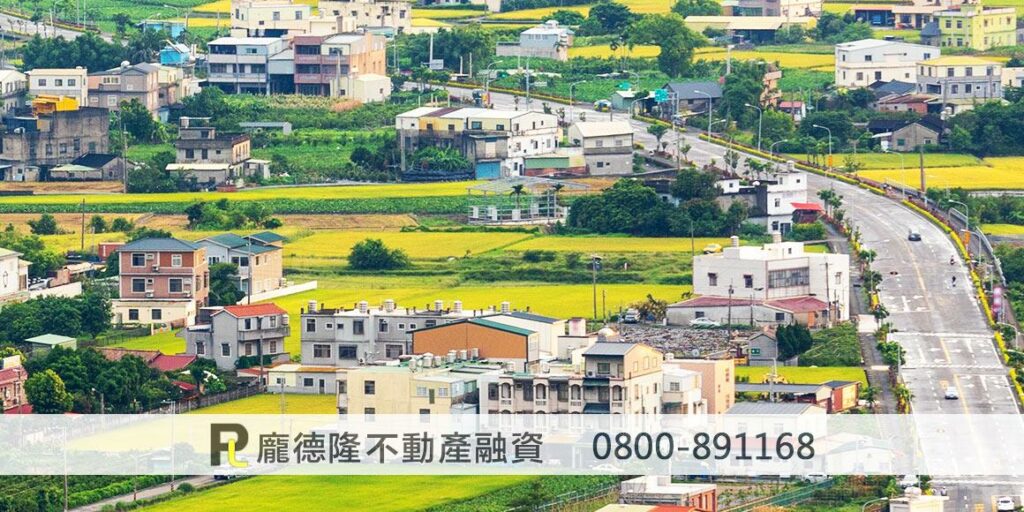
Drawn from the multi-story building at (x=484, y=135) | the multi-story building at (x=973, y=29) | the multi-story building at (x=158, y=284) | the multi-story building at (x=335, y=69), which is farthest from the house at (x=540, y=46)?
the multi-story building at (x=158, y=284)

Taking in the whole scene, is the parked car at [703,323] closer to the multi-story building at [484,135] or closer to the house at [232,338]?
the house at [232,338]

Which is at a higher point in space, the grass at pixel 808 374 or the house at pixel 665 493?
the house at pixel 665 493

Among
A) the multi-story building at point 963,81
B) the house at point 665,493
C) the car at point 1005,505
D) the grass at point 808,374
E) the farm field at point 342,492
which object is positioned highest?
the multi-story building at point 963,81

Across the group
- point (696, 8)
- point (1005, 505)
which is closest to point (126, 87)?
point (696, 8)

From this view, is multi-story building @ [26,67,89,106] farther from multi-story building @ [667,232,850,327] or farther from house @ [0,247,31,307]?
multi-story building @ [667,232,850,327]

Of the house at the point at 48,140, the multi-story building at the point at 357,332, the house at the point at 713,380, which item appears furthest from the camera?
the house at the point at 48,140

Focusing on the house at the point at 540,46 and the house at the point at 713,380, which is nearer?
the house at the point at 713,380

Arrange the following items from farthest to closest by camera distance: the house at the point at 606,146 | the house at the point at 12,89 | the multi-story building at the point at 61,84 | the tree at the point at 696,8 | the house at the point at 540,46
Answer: the tree at the point at 696,8 < the house at the point at 540,46 < the multi-story building at the point at 61,84 < the house at the point at 12,89 < the house at the point at 606,146
